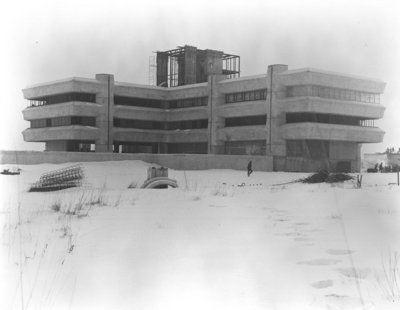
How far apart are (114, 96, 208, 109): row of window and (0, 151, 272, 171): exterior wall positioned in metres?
15.9

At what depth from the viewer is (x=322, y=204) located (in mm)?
13547

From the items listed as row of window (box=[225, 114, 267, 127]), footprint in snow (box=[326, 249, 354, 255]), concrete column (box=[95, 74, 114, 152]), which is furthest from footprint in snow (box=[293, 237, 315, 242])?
concrete column (box=[95, 74, 114, 152])

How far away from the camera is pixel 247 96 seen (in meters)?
64.7

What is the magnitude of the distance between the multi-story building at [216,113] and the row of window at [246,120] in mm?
126

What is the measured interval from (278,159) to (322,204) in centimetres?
4604

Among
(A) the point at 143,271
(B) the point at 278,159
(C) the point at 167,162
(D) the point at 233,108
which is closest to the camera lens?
(A) the point at 143,271

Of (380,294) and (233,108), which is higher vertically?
(233,108)

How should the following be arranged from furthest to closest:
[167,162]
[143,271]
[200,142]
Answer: [200,142] < [167,162] < [143,271]

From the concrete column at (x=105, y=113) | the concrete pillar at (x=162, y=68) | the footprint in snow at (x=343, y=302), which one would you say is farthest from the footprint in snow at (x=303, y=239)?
the concrete pillar at (x=162, y=68)

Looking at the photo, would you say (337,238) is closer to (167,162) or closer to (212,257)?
(212,257)

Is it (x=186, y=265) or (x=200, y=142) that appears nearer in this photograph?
(x=186, y=265)

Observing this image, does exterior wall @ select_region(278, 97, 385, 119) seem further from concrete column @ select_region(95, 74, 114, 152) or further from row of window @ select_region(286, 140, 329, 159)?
concrete column @ select_region(95, 74, 114, 152)

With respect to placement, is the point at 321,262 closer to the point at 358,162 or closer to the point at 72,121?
the point at 358,162

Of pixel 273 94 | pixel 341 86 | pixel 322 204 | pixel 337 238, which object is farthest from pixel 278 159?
pixel 337 238
